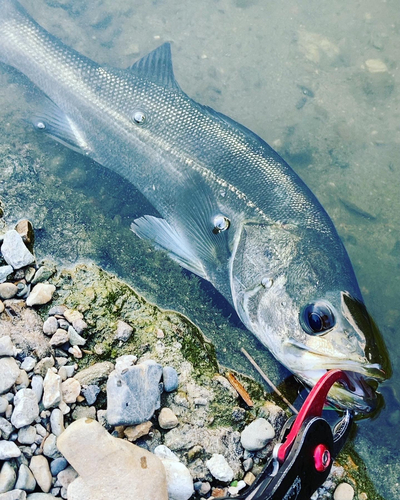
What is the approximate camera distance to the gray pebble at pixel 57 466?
2.50 meters

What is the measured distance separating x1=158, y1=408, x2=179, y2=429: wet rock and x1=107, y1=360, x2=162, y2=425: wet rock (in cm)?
10

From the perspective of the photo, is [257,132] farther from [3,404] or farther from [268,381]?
[3,404]

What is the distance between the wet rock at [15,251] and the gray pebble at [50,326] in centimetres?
51

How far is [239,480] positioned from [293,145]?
3419mm

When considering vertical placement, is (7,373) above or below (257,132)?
below

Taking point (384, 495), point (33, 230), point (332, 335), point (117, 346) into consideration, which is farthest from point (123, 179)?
point (384, 495)

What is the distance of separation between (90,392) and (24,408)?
0.40 meters

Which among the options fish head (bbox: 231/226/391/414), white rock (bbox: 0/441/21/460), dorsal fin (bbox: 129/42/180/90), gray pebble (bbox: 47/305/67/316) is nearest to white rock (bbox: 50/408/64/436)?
white rock (bbox: 0/441/21/460)

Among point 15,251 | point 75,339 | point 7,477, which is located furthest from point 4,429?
point 15,251

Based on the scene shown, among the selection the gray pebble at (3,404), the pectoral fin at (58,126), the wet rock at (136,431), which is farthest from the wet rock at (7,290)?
the pectoral fin at (58,126)

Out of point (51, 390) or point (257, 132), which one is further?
point (257, 132)

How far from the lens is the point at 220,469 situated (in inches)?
109

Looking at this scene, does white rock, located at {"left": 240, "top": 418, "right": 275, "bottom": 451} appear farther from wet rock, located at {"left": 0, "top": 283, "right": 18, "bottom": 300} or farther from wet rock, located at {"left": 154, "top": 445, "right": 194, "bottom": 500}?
wet rock, located at {"left": 0, "top": 283, "right": 18, "bottom": 300}

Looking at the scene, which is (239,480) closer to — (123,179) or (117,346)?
(117,346)
